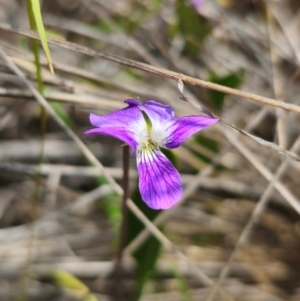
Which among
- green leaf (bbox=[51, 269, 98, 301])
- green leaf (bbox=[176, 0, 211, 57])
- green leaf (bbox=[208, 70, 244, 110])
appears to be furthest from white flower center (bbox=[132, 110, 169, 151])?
green leaf (bbox=[176, 0, 211, 57])

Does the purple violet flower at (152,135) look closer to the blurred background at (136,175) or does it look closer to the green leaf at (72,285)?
the blurred background at (136,175)

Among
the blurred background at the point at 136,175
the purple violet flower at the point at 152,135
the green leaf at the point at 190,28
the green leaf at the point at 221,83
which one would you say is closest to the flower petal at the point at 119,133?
the purple violet flower at the point at 152,135

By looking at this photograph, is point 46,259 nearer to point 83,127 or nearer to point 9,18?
point 83,127

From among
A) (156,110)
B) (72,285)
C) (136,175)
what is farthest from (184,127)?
(136,175)

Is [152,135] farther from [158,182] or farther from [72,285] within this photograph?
[72,285]

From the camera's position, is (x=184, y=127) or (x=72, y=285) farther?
(x=72, y=285)

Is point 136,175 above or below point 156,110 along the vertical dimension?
below

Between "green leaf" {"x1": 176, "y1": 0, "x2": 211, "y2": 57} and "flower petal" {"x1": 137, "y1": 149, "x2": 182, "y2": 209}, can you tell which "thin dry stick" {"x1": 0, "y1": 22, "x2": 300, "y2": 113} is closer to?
"flower petal" {"x1": 137, "y1": 149, "x2": 182, "y2": 209}
